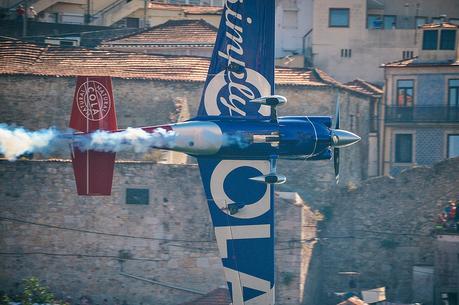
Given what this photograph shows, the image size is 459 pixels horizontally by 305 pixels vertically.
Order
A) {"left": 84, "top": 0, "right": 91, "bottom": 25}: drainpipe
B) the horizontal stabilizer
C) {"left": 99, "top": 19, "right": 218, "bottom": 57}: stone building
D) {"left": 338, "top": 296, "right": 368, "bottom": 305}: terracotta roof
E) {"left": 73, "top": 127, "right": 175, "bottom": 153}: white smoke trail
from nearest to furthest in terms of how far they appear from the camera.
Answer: {"left": 73, "top": 127, "right": 175, "bottom": 153}: white smoke trail → the horizontal stabilizer → {"left": 338, "top": 296, "right": 368, "bottom": 305}: terracotta roof → {"left": 99, "top": 19, "right": 218, "bottom": 57}: stone building → {"left": 84, "top": 0, "right": 91, "bottom": 25}: drainpipe

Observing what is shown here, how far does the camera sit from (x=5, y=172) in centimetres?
3594

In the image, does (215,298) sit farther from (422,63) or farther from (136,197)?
(422,63)

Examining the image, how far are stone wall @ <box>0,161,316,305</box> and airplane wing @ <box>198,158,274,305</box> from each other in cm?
703

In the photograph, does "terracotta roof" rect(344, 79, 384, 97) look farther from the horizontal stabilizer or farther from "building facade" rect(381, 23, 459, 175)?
the horizontal stabilizer

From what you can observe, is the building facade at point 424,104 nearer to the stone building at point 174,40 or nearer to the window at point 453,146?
the window at point 453,146

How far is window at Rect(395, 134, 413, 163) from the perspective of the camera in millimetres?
45625

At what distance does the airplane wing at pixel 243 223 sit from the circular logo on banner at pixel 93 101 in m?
2.95

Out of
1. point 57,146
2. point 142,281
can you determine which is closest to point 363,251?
point 142,281

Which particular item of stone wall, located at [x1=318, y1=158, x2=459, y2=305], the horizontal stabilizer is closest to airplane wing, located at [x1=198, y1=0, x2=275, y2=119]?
the horizontal stabilizer

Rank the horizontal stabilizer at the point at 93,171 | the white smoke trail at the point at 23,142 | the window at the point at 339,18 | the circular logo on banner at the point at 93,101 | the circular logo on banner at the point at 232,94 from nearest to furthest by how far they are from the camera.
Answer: the white smoke trail at the point at 23,142 → the circular logo on banner at the point at 93,101 → the horizontal stabilizer at the point at 93,171 → the circular logo on banner at the point at 232,94 → the window at the point at 339,18

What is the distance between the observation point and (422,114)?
45.2 metres

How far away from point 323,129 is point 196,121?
3362mm

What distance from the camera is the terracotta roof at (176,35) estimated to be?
47000 millimetres

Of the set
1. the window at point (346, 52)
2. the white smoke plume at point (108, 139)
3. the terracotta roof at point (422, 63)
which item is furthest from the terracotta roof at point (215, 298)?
the window at point (346, 52)
